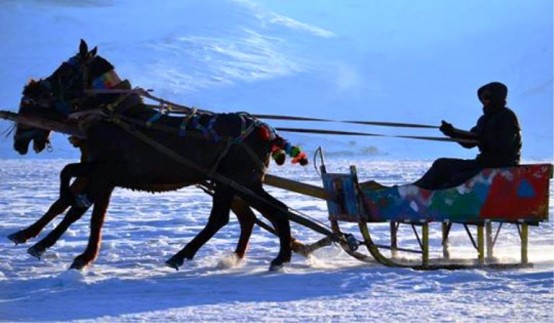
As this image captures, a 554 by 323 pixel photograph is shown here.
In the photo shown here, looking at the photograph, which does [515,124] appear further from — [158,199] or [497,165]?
[158,199]

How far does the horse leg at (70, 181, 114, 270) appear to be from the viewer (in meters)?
8.66

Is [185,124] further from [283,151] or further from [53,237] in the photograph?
[53,237]

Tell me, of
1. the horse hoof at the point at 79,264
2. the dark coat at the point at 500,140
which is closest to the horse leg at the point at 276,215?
the horse hoof at the point at 79,264

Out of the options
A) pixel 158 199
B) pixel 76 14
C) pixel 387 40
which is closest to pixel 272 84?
pixel 387 40

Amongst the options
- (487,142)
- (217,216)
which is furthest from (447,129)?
(217,216)

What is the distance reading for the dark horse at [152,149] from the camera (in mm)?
8828

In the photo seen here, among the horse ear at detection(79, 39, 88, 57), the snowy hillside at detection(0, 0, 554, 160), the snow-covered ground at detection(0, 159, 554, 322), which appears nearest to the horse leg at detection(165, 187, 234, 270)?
the snow-covered ground at detection(0, 159, 554, 322)

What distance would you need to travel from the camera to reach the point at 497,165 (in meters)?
8.95

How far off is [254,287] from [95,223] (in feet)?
4.92

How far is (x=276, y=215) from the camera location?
30.5 ft

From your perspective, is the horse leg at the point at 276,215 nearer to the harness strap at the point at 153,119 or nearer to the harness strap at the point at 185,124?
the harness strap at the point at 185,124

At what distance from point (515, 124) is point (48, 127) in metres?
3.66

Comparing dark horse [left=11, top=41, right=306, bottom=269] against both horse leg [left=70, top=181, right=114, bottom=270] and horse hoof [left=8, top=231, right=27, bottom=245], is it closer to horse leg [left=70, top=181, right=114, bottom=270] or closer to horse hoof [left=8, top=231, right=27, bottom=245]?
horse leg [left=70, top=181, right=114, bottom=270]

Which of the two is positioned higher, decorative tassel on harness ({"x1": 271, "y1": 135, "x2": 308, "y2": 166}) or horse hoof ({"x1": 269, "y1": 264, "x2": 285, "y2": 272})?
decorative tassel on harness ({"x1": 271, "y1": 135, "x2": 308, "y2": 166})
